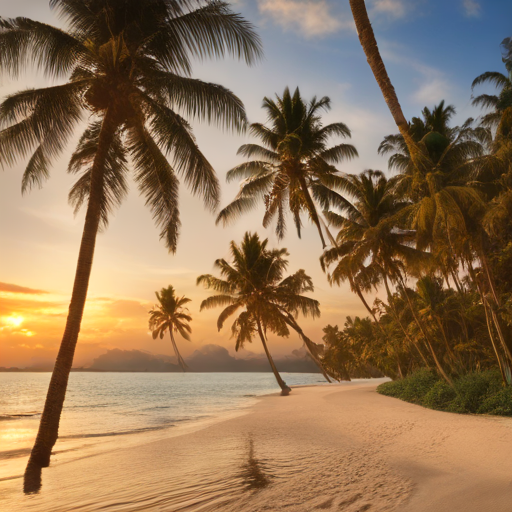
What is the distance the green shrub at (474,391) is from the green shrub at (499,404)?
0.32 metres

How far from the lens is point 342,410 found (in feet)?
37.0

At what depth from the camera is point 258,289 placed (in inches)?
922

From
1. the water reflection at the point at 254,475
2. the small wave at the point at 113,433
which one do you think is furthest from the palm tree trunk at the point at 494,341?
the small wave at the point at 113,433

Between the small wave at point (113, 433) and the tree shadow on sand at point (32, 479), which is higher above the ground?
the tree shadow on sand at point (32, 479)

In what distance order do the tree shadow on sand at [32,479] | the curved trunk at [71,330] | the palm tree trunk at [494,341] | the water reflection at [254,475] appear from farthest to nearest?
the palm tree trunk at [494,341] → the curved trunk at [71,330] → the tree shadow on sand at [32,479] → the water reflection at [254,475]

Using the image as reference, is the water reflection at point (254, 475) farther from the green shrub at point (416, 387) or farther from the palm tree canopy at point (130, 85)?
the green shrub at point (416, 387)

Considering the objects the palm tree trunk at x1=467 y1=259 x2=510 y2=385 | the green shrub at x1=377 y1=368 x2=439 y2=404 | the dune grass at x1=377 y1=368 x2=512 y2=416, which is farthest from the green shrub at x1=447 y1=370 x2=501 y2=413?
the green shrub at x1=377 y1=368 x2=439 y2=404

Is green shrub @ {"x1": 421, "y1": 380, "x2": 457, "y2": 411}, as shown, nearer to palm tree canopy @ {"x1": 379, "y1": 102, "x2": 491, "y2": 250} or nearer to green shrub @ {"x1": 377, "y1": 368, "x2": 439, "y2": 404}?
green shrub @ {"x1": 377, "y1": 368, "x2": 439, "y2": 404}

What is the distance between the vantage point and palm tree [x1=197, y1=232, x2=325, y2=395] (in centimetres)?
2330

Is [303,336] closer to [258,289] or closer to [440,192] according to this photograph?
[258,289]

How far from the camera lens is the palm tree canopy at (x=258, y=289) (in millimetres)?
23344

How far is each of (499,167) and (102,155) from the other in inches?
422

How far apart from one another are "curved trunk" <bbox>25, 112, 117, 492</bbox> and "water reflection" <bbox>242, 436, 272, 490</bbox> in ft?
10.7

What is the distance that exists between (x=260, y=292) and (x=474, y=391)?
47.4ft
